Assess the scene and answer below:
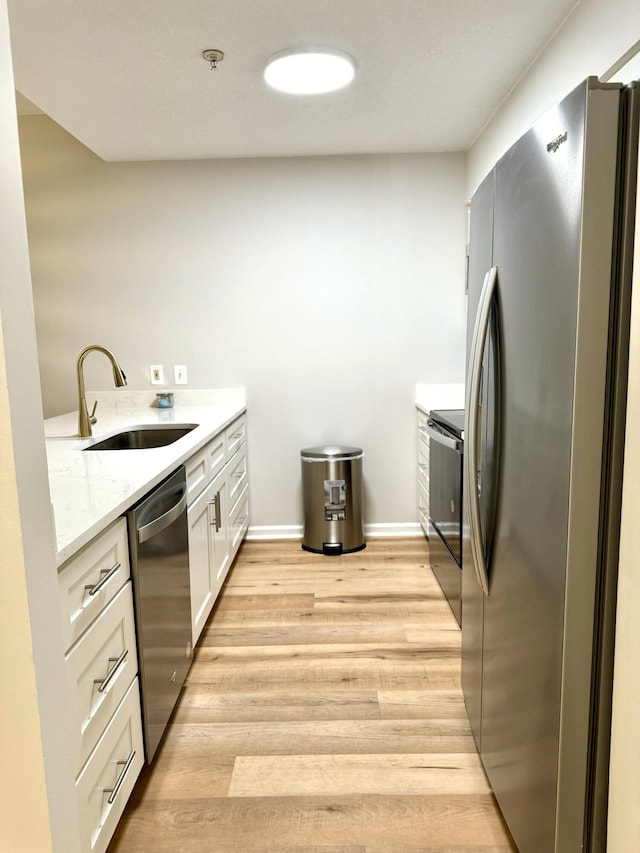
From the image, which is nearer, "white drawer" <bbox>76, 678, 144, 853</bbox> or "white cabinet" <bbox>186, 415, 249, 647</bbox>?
"white drawer" <bbox>76, 678, 144, 853</bbox>

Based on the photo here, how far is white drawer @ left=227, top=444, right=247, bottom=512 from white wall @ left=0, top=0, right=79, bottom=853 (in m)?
2.28

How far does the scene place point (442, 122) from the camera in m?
3.17

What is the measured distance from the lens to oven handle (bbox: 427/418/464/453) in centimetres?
255

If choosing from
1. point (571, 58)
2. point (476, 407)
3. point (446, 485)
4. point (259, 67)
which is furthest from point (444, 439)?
point (259, 67)

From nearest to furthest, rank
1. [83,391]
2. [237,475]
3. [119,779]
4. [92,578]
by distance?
[92,578] < [119,779] < [83,391] < [237,475]

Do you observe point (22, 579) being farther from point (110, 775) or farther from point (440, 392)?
point (440, 392)

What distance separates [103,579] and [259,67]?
6.79 ft

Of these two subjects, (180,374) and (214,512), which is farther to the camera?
(180,374)

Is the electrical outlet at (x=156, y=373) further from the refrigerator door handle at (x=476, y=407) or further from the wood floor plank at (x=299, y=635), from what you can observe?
the refrigerator door handle at (x=476, y=407)

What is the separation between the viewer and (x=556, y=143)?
3.72 ft

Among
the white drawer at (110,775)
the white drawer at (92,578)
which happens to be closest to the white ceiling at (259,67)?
the white drawer at (92,578)

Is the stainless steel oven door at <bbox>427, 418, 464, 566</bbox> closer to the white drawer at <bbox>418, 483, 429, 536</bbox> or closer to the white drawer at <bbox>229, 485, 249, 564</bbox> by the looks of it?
the white drawer at <bbox>418, 483, 429, 536</bbox>

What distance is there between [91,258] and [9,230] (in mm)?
3180

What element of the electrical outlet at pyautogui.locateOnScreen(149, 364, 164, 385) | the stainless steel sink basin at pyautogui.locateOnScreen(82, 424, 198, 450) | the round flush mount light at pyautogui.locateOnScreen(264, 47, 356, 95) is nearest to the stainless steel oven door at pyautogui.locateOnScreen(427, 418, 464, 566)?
the stainless steel sink basin at pyautogui.locateOnScreen(82, 424, 198, 450)
